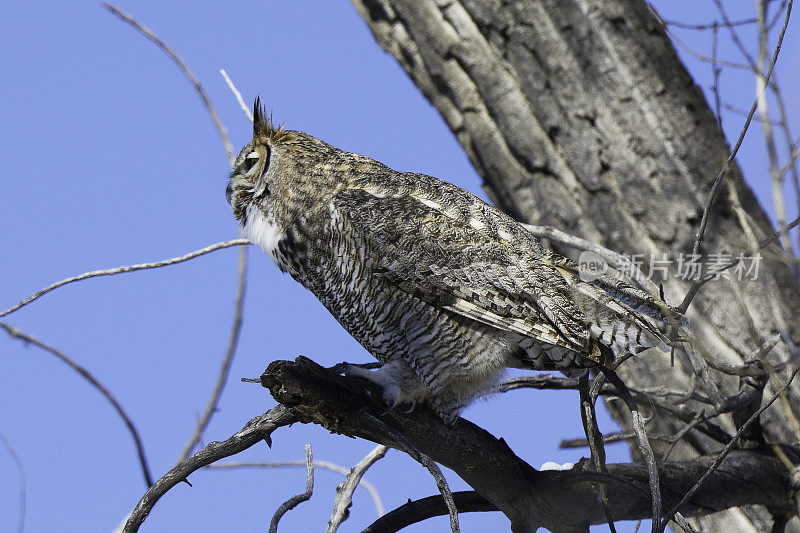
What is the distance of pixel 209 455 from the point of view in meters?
2.04

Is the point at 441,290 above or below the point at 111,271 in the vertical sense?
below

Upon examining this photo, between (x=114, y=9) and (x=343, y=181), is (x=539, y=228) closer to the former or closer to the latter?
(x=343, y=181)

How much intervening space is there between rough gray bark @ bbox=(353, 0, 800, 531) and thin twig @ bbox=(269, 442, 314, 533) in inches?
66.9

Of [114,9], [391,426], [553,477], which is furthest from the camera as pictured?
[114,9]

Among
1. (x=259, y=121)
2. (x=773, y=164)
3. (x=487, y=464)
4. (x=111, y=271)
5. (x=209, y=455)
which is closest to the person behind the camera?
(x=773, y=164)

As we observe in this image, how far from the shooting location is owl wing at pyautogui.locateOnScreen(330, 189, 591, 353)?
85.1 inches

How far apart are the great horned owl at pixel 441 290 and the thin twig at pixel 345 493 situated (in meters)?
0.26

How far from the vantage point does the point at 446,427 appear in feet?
7.51

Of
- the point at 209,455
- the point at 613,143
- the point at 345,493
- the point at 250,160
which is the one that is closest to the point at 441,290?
the point at 345,493

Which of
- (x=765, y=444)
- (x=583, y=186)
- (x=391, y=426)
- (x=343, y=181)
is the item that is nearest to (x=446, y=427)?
(x=391, y=426)

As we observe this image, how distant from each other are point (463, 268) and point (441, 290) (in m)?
0.10

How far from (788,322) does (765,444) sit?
2.34ft

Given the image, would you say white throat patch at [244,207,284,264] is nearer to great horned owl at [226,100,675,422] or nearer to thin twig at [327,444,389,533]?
great horned owl at [226,100,675,422]

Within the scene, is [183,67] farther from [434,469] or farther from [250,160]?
[434,469]
